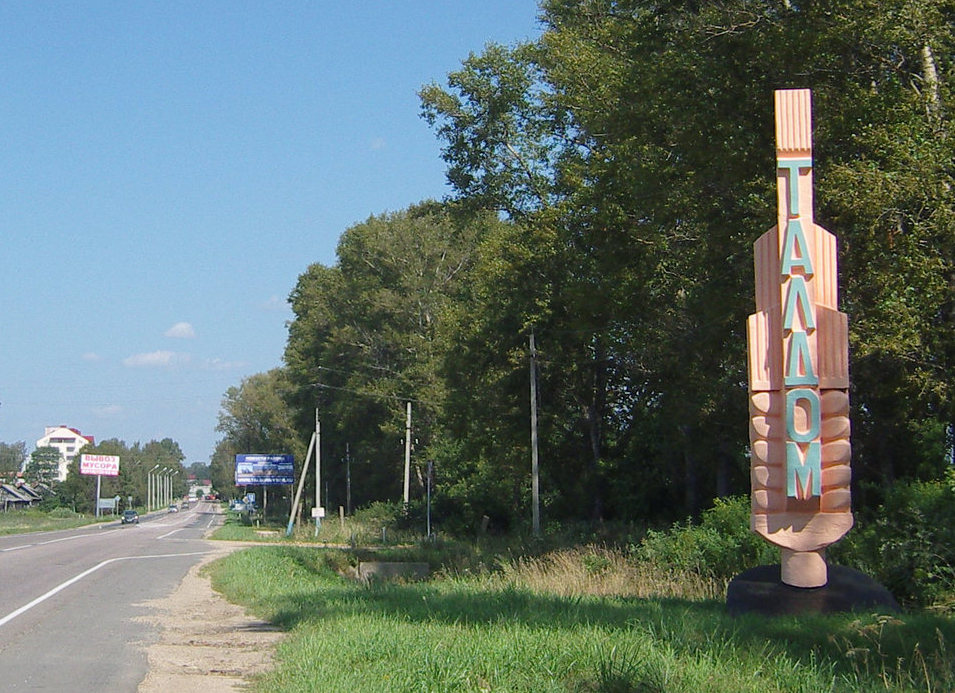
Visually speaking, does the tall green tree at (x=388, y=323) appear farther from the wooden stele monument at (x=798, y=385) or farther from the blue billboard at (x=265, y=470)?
the wooden stele monument at (x=798, y=385)

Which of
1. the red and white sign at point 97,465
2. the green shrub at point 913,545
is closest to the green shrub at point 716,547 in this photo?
the green shrub at point 913,545

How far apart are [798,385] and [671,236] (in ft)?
42.8

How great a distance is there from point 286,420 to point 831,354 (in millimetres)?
88948

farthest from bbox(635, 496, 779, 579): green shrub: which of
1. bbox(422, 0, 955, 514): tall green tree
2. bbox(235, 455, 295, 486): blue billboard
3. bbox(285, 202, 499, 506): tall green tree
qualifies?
bbox(235, 455, 295, 486): blue billboard

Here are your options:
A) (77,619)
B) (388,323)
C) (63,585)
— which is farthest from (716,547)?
(388,323)

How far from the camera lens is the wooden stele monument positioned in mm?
12625

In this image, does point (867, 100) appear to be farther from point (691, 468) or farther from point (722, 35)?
point (691, 468)

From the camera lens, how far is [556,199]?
1464 inches

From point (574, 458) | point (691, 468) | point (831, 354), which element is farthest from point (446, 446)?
point (831, 354)

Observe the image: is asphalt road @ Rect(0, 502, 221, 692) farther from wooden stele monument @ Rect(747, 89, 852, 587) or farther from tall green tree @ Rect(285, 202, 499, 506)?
tall green tree @ Rect(285, 202, 499, 506)

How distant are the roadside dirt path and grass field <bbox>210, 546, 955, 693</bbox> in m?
0.44

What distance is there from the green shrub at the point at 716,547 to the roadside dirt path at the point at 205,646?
995cm

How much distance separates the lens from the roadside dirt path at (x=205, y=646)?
10648 millimetres

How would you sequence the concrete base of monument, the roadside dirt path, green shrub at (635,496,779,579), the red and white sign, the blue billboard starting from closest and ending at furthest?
the roadside dirt path < the concrete base of monument < green shrub at (635,496,779,579) < the blue billboard < the red and white sign
